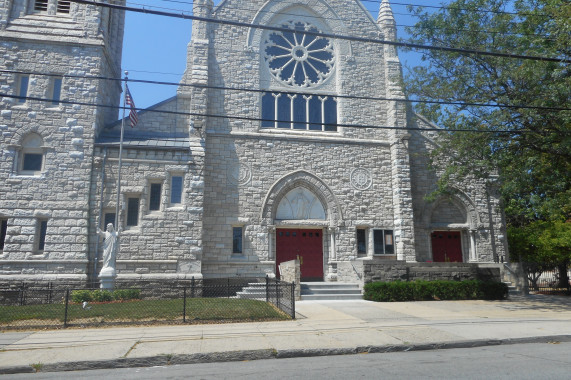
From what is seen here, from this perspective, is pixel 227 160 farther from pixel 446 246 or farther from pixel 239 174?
pixel 446 246

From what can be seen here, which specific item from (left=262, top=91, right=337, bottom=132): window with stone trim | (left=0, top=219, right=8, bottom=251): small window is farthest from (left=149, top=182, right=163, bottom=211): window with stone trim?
(left=262, top=91, right=337, bottom=132): window with stone trim

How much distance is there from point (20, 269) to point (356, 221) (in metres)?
13.4

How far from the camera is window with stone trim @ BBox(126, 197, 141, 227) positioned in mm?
16250

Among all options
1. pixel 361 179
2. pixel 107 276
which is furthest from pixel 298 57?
pixel 107 276

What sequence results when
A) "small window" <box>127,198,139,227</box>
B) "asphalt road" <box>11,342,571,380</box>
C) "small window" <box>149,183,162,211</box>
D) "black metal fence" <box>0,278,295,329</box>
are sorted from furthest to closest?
1. "small window" <box>149,183,162,211</box>
2. "small window" <box>127,198,139,227</box>
3. "black metal fence" <box>0,278,295,329</box>
4. "asphalt road" <box>11,342,571,380</box>

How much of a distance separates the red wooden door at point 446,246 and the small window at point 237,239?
368 inches

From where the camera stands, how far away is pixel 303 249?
18969 mm

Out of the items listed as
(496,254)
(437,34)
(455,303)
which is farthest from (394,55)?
(455,303)

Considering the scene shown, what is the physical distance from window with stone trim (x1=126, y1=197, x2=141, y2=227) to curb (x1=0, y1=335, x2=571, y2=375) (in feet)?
33.7

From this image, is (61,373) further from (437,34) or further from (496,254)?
(496,254)

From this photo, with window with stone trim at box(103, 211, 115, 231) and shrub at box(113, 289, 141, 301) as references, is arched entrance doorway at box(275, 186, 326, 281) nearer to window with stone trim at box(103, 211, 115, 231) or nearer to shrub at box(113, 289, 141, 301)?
shrub at box(113, 289, 141, 301)

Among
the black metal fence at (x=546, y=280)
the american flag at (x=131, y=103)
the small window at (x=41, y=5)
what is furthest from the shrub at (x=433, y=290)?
the small window at (x=41, y=5)

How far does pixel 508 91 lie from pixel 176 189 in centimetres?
1269

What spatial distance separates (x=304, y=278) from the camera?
1862cm
